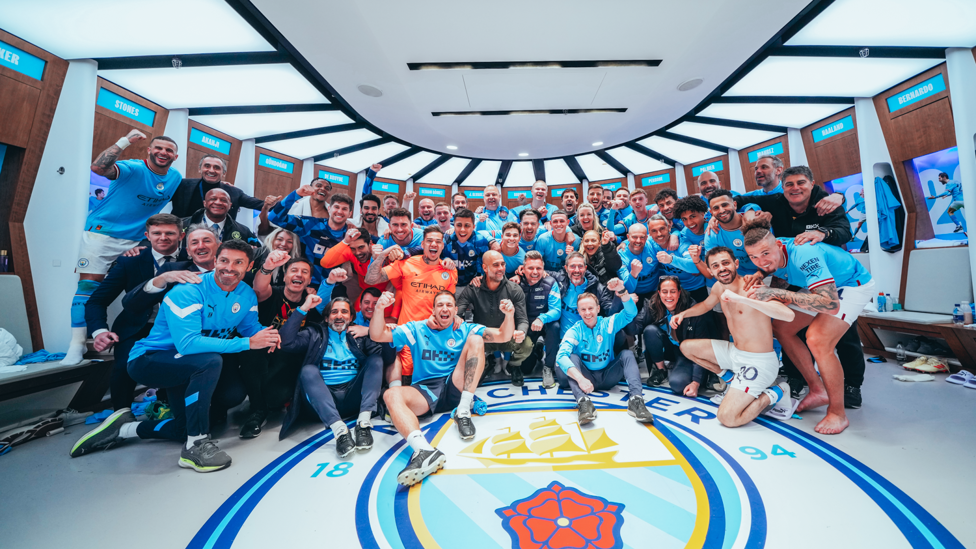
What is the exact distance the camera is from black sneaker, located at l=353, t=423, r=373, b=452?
2250mm

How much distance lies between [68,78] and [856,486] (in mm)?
7343

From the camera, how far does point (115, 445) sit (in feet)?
7.84

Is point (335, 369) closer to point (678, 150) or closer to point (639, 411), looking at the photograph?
point (639, 411)

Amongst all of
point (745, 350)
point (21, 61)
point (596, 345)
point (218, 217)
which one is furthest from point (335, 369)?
point (21, 61)

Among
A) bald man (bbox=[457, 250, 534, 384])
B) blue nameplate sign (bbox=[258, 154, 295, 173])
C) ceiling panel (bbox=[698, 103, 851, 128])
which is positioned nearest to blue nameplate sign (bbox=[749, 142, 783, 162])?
ceiling panel (bbox=[698, 103, 851, 128])

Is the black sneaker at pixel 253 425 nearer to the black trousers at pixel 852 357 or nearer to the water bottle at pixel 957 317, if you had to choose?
the black trousers at pixel 852 357

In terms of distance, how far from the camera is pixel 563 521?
157 centimetres

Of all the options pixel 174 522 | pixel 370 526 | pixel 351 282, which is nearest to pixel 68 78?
pixel 351 282

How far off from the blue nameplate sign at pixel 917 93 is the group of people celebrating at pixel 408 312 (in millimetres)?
2627

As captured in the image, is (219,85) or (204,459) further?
(219,85)

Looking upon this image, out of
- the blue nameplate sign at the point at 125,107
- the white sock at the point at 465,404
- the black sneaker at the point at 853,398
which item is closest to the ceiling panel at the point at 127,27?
the blue nameplate sign at the point at 125,107

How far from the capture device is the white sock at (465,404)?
8.35 ft

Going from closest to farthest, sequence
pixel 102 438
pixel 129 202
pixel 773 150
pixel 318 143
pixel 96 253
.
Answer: pixel 102 438 → pixel 96 253 → pixel 129 202 → pixel 773 150 → pixel 318 143

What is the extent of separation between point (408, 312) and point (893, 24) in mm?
5891
